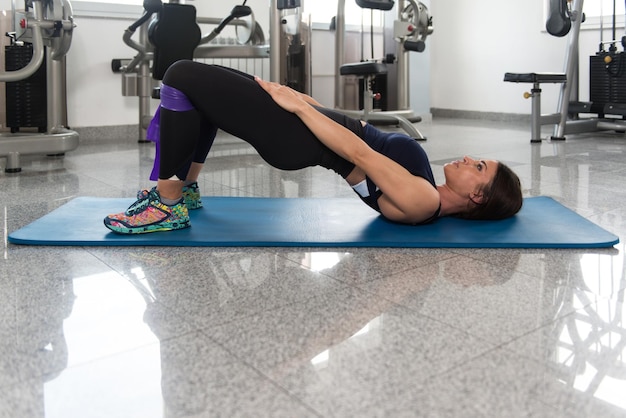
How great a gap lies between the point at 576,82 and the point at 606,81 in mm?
301

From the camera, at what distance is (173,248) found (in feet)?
6.07

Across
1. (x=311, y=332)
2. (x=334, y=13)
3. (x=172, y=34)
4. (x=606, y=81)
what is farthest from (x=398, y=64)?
(x=311, y=332)

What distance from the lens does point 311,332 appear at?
49.2 inches

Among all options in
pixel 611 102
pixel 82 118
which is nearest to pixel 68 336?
pixel 82 118

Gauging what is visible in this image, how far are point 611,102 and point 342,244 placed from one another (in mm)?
3889

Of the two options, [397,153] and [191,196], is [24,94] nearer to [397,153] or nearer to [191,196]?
[191,196]

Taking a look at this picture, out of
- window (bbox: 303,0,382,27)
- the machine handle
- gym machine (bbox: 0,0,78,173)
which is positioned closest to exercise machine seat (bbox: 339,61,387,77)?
window (bbox: 303,0,382,27)

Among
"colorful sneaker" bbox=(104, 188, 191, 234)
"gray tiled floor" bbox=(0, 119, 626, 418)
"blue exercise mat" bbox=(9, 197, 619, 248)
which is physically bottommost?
"gray tiled floor" bbox=(0, 119, 626, 418)

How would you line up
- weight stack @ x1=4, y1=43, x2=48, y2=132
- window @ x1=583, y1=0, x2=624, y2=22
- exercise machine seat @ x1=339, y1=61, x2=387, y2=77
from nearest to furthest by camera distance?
weight stack @ x1=4, y1=43, x2=48, y2=132 → exercise machine seat @ x1=339, y1=61, x2=387, y2=77 → window @ x1=583, y1=0, x2=624, y2=22

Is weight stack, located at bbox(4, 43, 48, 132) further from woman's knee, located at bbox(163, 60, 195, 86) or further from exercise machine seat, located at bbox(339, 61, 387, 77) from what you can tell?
woman's knee, located at bbox(163, 60, 195, 86)

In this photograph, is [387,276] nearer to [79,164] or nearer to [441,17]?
[79,164]

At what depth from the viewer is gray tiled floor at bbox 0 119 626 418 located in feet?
3.26

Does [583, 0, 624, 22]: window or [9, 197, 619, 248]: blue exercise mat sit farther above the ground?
[583, 0, 624, 22]: window

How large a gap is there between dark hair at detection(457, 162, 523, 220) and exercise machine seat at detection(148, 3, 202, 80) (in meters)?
2.55
